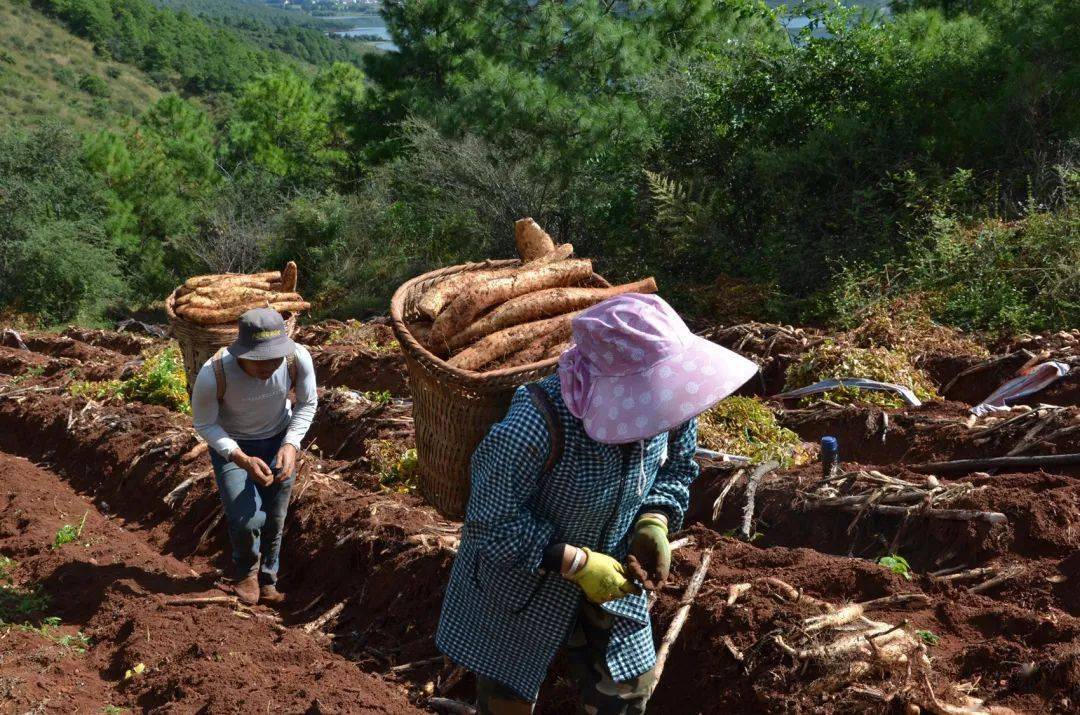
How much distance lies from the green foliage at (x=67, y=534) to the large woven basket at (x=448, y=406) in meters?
3.73

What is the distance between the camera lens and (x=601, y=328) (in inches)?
105

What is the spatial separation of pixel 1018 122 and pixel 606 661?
11.2 metres

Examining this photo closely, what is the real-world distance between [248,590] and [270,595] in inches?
6.1

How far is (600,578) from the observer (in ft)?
9.30

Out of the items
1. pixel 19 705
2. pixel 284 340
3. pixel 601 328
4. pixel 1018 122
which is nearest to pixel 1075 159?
pixel 1018 122

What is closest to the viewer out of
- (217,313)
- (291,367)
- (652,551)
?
(652,551)

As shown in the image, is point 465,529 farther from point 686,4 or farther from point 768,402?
point 686,4

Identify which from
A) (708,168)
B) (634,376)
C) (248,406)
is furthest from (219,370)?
(708,168)

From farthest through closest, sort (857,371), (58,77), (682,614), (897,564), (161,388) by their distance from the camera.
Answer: (58,77), (161,388), (857,371), (897,564), (682,614)

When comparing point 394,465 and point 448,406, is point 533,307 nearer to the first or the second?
point 448,406

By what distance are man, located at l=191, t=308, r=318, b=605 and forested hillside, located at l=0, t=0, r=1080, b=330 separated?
6.60 m

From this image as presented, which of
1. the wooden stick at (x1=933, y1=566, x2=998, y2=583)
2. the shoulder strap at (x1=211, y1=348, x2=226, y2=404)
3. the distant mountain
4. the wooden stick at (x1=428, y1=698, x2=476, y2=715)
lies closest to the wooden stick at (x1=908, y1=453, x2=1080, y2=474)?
the wooden stick at (x1=933, y1=566, x2=998, y2=583)

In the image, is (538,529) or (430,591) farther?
(430,591)

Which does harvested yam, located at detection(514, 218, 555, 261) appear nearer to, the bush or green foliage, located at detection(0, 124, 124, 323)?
green foliage, located at detection(0, 124, 124, 323)
